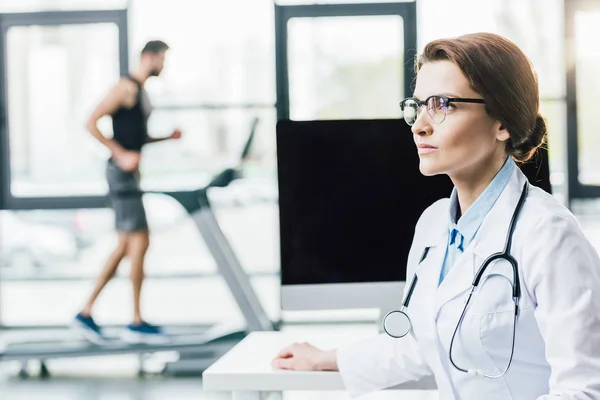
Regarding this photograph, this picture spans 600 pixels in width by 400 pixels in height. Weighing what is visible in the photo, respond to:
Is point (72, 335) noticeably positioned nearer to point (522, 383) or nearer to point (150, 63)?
point (150, 63)

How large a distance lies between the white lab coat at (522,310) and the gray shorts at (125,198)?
2.99 metres

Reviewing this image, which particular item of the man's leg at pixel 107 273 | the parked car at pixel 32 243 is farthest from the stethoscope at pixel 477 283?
the parked car at pixel 32 243

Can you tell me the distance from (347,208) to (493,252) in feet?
1.75

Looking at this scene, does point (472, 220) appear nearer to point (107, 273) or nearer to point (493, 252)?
point (493, 252)

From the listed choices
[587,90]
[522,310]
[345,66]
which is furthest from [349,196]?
[587,90]

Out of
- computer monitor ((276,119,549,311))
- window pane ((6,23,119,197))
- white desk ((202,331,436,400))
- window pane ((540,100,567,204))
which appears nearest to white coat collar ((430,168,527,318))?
white desk ((202,331,436,400))

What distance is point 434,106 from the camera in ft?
3.70

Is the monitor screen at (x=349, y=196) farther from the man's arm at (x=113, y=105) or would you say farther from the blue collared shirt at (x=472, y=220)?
the man's arm at (x=113, y=105)

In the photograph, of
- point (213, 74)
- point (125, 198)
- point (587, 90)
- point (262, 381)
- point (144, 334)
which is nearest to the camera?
point (262, 381)

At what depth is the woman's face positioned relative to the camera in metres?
1.11

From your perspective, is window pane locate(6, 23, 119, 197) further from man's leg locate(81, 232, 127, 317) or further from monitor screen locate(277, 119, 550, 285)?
monitor screen locate(277, 119, 550, 285)

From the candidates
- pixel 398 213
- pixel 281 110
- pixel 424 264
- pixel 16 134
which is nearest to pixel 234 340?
pixel 281 110

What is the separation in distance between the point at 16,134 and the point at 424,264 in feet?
12.5

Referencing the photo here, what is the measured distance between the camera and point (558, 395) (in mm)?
970
